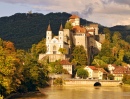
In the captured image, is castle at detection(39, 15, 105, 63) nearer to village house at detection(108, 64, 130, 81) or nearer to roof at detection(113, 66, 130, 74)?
village house at detection(108, 64, 130, 81)

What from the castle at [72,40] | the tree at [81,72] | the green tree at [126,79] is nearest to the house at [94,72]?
the tree at [81,72]

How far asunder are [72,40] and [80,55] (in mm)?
8223

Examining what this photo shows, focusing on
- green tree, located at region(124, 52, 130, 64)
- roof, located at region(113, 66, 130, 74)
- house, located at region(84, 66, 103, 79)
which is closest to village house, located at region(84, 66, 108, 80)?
house, located at region(84, 66, 103, 79)

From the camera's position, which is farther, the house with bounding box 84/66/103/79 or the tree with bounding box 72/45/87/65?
the tree with bounding box 72/45/87/65

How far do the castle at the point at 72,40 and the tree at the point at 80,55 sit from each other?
204cm

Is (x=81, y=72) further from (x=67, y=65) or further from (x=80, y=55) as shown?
(x=80, y=55)

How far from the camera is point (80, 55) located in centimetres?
13000

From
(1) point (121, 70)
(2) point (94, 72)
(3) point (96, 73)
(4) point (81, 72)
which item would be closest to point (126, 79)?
(3) point (96, 73)

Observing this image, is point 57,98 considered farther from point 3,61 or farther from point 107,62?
point 107,62

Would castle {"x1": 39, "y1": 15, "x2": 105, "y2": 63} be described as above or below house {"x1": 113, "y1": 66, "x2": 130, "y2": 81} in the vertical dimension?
above

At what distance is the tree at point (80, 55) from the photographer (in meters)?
130

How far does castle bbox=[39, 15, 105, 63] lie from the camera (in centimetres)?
12875

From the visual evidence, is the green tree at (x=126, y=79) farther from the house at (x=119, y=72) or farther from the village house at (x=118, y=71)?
the house at (x=119, y=72)

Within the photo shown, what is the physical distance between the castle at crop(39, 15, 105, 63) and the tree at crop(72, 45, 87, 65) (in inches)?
80.2
